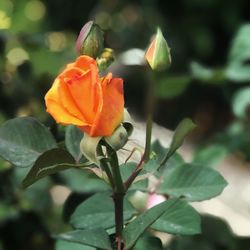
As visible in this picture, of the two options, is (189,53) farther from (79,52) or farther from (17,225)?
(79,52)

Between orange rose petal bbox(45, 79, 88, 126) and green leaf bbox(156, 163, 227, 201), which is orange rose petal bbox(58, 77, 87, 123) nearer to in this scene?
orange rose petal bbox(45, 79, 88, 126)

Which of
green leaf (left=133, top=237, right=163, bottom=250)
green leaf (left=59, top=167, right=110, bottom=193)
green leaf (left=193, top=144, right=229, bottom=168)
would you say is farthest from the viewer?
green leaf (left=193, top=144, right=229, bottom=168)

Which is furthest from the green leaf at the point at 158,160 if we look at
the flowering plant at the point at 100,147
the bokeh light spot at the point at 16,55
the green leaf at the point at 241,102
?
the bokeh light spot at the point at 16,55

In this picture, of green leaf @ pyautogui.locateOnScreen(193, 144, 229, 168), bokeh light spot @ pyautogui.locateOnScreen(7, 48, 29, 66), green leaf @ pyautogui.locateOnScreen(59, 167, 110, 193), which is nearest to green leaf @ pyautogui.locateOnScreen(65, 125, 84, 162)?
green leaf @ pyautogui.locateOnScreen(59, 167, 110, 193)

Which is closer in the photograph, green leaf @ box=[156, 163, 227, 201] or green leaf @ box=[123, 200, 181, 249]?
green leaf @ box=[123, 200, 181, 249]

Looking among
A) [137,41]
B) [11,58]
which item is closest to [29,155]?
[11,58]

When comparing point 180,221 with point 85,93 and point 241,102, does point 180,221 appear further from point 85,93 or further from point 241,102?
point 241,102

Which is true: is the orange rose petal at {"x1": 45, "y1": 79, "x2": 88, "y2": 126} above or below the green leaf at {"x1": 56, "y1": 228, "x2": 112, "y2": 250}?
above

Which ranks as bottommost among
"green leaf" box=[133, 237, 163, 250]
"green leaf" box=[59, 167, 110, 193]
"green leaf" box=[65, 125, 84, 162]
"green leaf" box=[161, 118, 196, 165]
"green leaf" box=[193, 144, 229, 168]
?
"green leaf" box=[193, 144, 229, 168]
